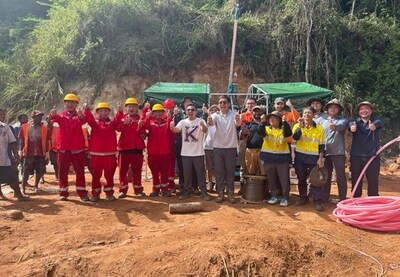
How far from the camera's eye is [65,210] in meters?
5.72

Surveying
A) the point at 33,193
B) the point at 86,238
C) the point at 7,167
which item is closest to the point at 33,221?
the point at 86,238

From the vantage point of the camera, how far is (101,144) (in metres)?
6.10

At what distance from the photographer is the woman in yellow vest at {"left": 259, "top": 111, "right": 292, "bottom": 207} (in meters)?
5.91

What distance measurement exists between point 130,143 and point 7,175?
237 centimetres

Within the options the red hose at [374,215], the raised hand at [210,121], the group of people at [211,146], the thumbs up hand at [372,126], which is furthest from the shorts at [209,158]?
the thumbs up hand at [372,126]

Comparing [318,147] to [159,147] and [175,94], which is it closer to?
[159,147]

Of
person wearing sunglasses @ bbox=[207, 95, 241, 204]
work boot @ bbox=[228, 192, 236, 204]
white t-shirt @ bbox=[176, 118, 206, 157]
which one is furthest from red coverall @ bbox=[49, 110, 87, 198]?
work boot @ bbox=[228, 192, 236, 204]

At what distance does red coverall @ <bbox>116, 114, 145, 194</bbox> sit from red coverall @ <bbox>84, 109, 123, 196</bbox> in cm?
18

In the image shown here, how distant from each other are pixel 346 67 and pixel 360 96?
136cm

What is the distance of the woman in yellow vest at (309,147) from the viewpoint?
5.79 meters

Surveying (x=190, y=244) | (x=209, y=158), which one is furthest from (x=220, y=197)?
(x=190, y=244)

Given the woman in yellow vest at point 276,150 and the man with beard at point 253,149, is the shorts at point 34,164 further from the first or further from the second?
the woman in yellow vest at point 276,150

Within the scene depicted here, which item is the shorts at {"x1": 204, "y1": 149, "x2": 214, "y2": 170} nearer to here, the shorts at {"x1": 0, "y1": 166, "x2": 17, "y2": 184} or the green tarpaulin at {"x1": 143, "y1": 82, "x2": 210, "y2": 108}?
the green tarpaulin at {"x1": 143, "y1": 82, "x2": 210, "y2": 108}

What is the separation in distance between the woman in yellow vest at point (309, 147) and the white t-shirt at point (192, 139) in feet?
5.53
